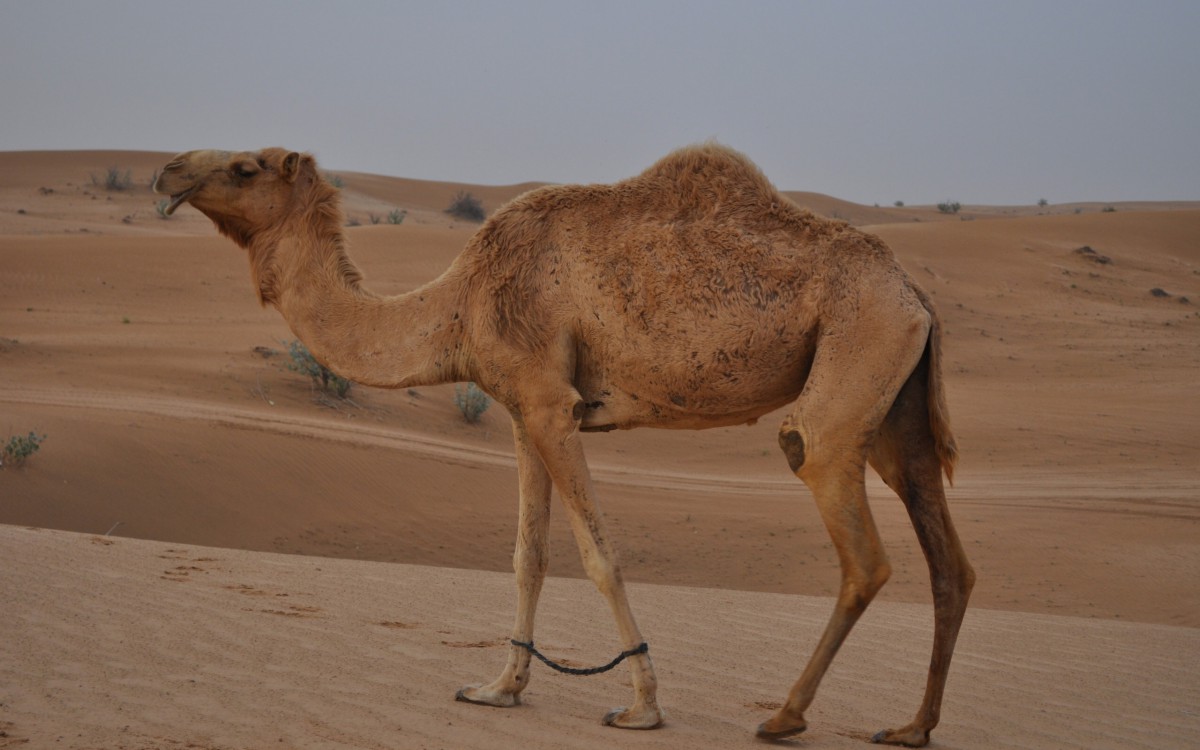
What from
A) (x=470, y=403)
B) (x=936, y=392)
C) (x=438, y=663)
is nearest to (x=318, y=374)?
(x=470, y=403)

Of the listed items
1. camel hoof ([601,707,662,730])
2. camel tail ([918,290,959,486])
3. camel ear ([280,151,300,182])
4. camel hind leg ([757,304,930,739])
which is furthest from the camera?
camel ear ([280,151,300,182])

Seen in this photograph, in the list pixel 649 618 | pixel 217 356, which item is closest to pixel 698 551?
pixel 649 618

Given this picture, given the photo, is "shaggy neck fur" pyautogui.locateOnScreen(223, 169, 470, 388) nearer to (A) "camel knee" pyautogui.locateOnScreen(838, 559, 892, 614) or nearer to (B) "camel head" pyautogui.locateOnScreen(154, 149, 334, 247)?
(B) "camel head" pyautogui.locateOnScreen(154, 149, 334, 247)

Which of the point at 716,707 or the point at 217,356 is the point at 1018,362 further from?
the point at 716,707

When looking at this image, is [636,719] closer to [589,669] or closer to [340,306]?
[589,669]

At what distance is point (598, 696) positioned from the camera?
20.5 ft

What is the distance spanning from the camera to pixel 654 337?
18.2 ft

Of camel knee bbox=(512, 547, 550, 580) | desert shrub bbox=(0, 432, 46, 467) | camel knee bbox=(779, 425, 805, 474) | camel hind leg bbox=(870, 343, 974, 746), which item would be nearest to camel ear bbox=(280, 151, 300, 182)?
camel knee bbox=(512, 547, 550, 580)

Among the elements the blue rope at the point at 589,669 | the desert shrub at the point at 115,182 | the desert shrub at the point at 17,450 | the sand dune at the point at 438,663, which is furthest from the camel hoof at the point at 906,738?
the desert shrub at the point at 115,182

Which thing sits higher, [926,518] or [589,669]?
[926,518]

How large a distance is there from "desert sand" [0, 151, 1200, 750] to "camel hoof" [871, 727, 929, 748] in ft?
0.72

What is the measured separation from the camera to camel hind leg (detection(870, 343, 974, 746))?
5.63 m

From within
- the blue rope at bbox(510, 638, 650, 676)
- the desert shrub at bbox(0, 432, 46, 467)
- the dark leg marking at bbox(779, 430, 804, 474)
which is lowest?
the desert shrub at bbox(0, 432, 46, 467)

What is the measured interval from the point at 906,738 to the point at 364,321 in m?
3.33
